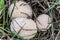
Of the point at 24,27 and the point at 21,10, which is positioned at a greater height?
the point at 21,10

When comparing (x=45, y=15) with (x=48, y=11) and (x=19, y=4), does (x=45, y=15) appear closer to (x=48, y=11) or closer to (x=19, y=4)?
(x=48, y=11)

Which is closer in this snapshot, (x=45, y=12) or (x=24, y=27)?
(x=24, y=27)

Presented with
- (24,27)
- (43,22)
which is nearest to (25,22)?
(24,27)

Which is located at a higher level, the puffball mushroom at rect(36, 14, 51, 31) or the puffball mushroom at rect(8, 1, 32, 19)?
the puffball mushroom at rect(8, 1, 32, 19)

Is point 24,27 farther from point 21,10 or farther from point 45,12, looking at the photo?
point 45,12

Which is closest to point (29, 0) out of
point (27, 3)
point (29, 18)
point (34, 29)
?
point (27, 3)

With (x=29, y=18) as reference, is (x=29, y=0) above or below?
above
